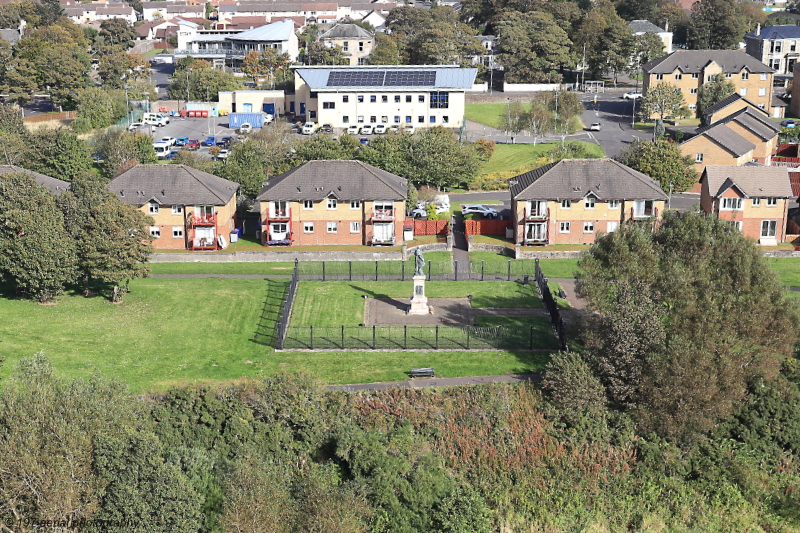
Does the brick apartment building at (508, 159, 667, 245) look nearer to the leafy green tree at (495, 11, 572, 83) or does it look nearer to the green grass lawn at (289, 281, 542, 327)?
the green grass lawn at (289, 281, 542, 327)

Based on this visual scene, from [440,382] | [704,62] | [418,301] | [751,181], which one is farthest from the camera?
[704,62]

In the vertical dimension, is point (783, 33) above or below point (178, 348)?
above

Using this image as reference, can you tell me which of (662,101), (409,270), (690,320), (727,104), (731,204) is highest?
(662,101)

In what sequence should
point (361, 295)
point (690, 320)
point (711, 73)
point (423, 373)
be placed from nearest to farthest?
point (690, 320) → point (423, 373) → point (361, 295) → point (711, 73)

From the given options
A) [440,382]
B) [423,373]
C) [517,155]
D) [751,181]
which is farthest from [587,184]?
[517,155]

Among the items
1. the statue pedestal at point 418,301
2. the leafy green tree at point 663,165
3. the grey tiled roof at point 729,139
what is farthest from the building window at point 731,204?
the statue pedestal at point 418,301

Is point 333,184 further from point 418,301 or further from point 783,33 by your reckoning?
point 783,33

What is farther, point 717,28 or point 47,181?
point 717,28

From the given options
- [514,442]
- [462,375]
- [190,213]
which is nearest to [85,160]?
[190,213]
